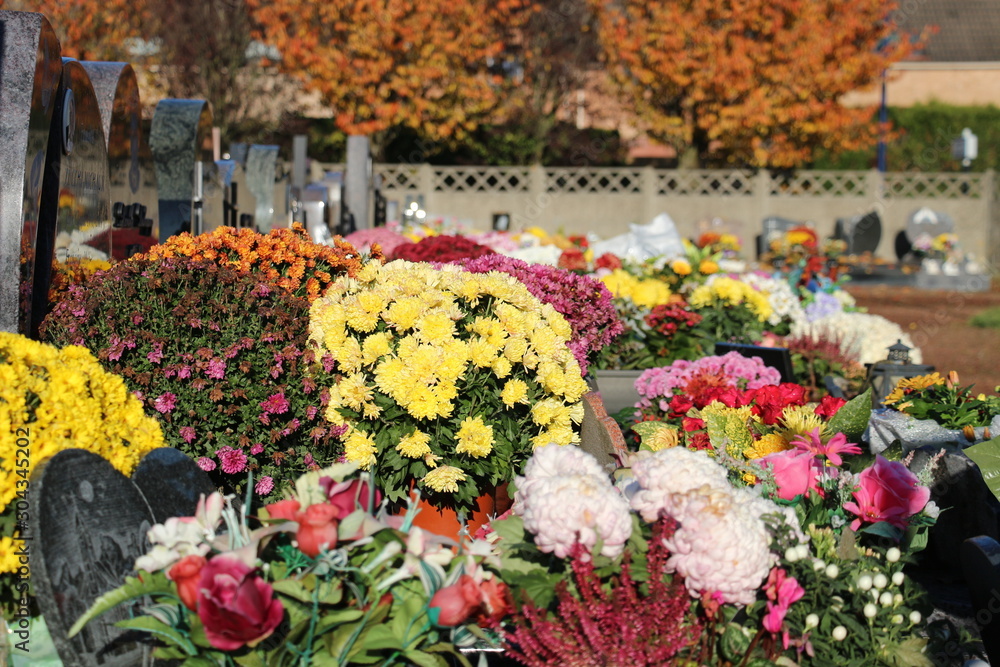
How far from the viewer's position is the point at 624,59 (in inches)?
886

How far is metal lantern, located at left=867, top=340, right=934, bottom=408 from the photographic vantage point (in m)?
4.89

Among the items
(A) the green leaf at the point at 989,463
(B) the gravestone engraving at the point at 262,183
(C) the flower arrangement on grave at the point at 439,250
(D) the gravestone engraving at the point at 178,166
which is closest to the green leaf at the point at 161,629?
(A) the green leaf at the point at 989,463

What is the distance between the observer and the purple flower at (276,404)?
313 centimetres

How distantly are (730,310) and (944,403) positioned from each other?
7.94 ft

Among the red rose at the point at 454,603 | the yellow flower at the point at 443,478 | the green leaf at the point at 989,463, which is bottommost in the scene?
the yellow flower at the point at 443,478

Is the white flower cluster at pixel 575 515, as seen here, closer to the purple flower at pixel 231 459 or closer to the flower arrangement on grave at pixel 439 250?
the purple flower at pixel 231 459

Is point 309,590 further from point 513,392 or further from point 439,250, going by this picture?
point 439,250

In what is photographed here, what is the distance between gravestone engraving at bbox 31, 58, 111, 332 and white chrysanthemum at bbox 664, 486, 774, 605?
246cm

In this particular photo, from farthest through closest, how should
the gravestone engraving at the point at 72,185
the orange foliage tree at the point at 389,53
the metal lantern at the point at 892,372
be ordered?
the orange foliage tree at the point at 389,53 → the metal lantern at the point at 892,372 → the gravestone engraving at the point at 72,185

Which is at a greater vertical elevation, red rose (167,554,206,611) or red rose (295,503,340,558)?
red rose (295,503,340,558)

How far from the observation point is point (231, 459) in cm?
309

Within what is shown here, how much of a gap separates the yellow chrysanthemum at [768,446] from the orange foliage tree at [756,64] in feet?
64.1

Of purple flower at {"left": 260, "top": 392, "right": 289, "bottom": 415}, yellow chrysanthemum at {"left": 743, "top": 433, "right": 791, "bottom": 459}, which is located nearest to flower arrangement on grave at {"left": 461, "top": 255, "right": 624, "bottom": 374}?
yellow chrysanthemum at {"left": 743, "top": 433, "right": 791, "bottom": 459}

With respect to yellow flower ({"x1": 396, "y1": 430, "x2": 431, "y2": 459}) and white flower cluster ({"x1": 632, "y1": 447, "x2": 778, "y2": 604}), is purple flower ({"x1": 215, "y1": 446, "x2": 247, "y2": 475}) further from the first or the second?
white flower cluster ({"x1": 632, "y1": 447, "x2": 778, "y2": 604})
